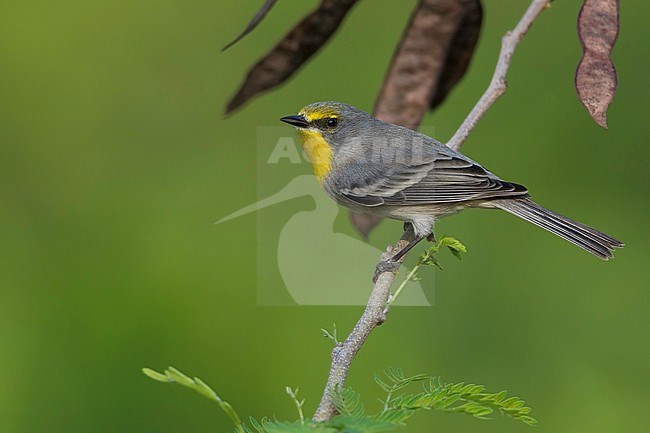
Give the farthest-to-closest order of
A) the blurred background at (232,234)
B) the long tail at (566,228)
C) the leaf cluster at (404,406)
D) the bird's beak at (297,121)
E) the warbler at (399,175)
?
the blurred background at (232,234) < the bird's beak at (297,121) < the warbler at (399,175) < the long tail at (566,228) < the leaf cluster at (404,406)

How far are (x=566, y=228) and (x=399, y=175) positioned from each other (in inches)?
27.6

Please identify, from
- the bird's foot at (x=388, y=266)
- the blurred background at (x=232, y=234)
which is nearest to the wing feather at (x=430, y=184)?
the bird's foot at (x=388, y=266)

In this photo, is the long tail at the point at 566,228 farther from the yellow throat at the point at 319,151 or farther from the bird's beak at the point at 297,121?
the bird's beak at the point at 297,121

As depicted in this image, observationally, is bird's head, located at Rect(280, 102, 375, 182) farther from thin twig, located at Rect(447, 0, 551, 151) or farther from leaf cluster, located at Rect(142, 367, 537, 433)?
leaf cluster, located at Rect(142, 367, 537, 433)

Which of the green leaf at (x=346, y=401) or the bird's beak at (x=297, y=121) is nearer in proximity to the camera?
the green leaf at (x=346, y=401)

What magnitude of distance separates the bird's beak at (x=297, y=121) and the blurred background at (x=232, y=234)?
697 millimetres

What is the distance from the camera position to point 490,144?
13.9 feet

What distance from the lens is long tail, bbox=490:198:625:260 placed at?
9.32 feet

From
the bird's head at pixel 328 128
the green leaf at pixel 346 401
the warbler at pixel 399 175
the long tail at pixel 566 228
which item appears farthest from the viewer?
the bird's head at pixel 328 128

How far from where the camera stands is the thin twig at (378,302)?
165cm

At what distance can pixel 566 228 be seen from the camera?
2.97m

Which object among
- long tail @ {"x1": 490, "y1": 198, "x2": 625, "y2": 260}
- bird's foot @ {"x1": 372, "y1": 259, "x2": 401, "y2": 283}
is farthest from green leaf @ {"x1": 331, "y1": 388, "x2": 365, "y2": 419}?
long tail @ {"x1": 490, "y1": 198, "x2": 625, "y2": 260}

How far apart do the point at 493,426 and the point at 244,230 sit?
1576mm

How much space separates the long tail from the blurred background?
0.78 meters
